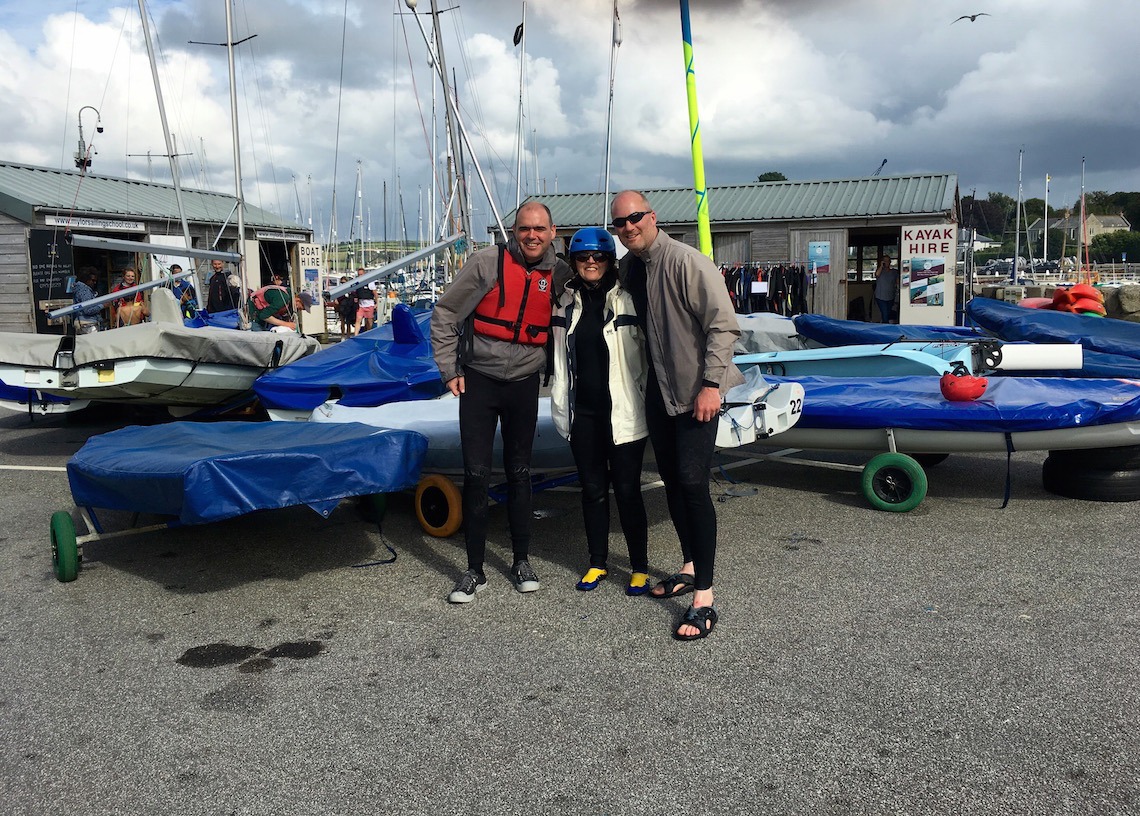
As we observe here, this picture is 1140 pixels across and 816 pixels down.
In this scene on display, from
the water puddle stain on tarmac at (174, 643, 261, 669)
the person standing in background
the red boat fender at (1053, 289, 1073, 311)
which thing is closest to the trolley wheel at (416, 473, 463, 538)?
the water puddle stain on tarmac at (174, 643, 261, 669)

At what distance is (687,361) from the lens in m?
4.32

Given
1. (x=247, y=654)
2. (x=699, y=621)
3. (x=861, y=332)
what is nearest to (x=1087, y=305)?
(x=861, y=332)

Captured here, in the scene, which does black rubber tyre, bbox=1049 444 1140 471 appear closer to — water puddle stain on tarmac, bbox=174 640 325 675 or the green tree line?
water puddle stain on tarmac, bbox=174 640 325 675

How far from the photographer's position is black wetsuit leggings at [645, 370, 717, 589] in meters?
4.38

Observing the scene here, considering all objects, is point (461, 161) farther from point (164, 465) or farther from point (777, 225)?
point (164, 465)

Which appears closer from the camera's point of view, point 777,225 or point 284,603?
point 284,603

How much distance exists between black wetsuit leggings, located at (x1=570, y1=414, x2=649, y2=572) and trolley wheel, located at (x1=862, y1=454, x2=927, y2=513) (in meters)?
2.33

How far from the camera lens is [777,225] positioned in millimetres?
24219

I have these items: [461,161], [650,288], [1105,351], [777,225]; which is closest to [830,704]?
[650,288]

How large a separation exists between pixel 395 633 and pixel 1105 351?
7.39 m

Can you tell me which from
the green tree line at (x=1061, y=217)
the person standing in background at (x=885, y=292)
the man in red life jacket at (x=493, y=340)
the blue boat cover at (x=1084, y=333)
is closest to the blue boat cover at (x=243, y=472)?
the man in red life jacket at (x=493, y=340)

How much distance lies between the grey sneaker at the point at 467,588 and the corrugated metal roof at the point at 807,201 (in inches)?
812

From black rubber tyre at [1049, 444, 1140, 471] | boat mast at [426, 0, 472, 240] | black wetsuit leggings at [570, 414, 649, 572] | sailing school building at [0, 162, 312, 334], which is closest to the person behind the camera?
black wetsuit leggings at [570, 414, 649, 572]

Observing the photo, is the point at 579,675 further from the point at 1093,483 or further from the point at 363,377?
the point at 363,377
